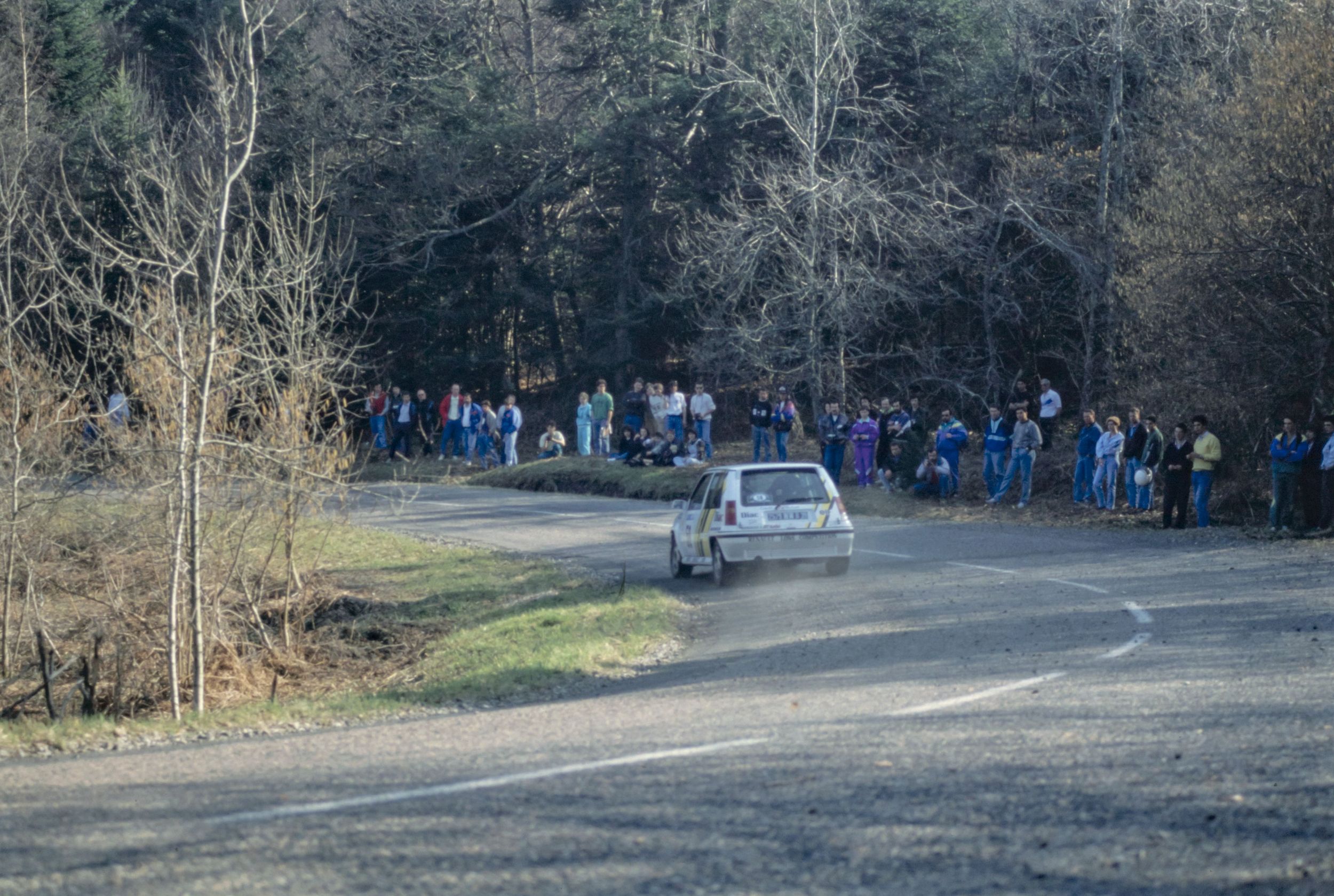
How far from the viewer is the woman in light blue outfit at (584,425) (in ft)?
116

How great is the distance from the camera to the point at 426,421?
130 feet

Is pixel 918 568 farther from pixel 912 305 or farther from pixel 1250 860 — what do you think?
pixel 912 305

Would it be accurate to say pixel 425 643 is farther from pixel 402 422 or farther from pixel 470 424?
pixel 402 422

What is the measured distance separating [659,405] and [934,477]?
9.62 metres

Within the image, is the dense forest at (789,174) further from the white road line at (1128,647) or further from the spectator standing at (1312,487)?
the white road line at (1128,647)

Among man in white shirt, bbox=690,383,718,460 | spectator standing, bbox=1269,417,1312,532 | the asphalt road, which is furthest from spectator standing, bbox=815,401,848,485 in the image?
the asphalt road

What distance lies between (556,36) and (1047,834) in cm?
4559

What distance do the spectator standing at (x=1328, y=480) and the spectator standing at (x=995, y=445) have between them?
20.8 feet

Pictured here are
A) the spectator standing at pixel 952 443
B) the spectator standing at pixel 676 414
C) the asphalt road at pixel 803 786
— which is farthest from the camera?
the spectator standing at pixel 676 414

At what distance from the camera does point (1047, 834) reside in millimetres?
5379

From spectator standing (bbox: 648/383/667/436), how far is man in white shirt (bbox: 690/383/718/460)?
2.46 ft

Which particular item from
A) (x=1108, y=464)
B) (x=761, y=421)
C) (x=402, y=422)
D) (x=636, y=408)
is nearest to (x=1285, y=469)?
(x=1108, y=464)

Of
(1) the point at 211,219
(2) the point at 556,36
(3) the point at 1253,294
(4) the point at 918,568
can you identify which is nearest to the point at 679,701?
(1) the point at 211,219

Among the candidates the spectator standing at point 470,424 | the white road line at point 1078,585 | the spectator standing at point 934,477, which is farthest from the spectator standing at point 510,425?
the white road line at point 1078,585
